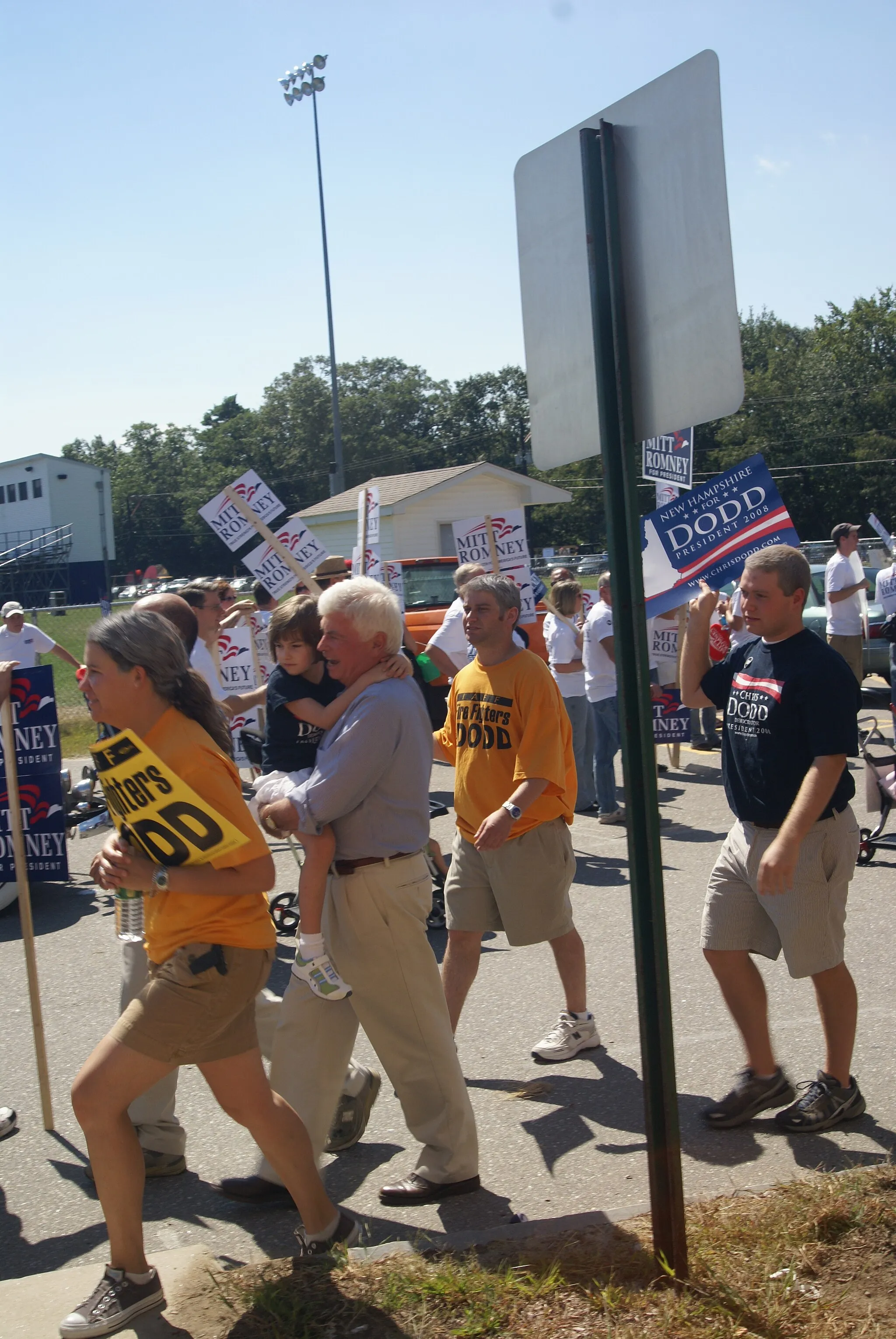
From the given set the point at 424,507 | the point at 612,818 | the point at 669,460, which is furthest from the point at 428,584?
the point at 424,507

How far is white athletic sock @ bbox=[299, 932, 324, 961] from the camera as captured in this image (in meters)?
3.72

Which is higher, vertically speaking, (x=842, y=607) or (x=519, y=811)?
(x=842, y=607)

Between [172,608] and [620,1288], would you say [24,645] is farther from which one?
[620,1288]

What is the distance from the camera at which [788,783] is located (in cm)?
411

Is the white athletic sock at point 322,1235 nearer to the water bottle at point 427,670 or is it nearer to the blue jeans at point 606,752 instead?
the water bottle at point 427,670

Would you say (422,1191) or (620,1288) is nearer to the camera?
(620,1288)

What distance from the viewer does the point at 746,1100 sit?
4.24 m

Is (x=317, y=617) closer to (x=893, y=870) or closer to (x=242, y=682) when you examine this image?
(x=893, y=870)

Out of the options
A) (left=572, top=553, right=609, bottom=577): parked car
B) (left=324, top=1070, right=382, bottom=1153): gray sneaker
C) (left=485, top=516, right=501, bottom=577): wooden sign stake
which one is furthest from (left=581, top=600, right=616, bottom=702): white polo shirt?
(left=572, top=553, right=609, bottom=577): parked car

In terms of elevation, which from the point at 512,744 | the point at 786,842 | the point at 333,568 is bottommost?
the point at 786,842

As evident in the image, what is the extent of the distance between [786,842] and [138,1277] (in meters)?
2.30

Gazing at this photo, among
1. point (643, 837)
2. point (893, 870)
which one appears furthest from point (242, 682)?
point (643, 837)

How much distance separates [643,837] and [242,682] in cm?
908

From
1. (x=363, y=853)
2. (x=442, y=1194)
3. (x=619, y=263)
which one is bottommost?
(x=442, y=1194)
